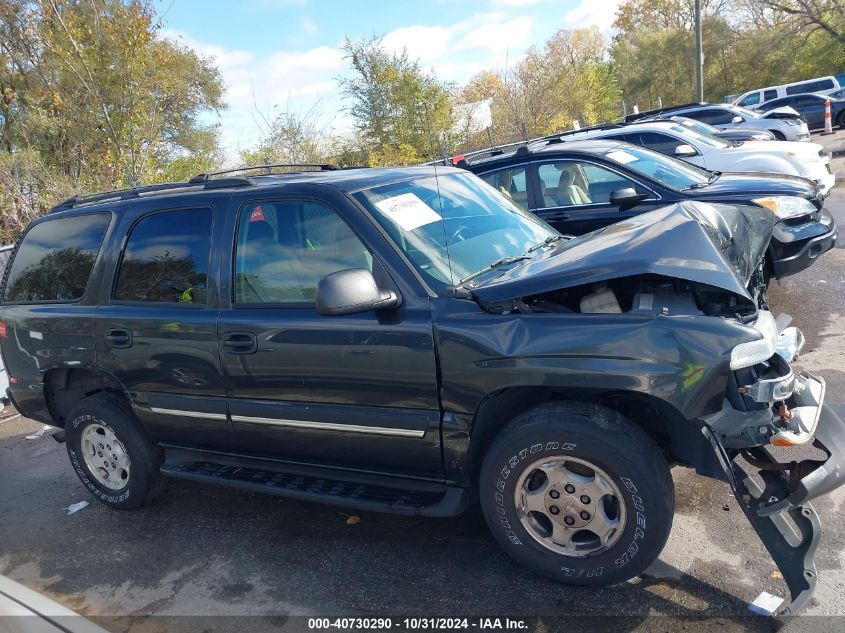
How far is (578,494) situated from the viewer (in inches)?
116

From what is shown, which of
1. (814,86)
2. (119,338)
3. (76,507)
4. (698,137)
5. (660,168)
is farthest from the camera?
(814,86)

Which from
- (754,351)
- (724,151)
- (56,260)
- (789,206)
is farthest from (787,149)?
(56,260)

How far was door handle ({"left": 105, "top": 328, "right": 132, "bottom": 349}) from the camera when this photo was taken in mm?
4039

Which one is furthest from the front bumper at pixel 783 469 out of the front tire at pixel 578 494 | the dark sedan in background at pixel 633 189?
the dark sedan in background at pixel 633 189

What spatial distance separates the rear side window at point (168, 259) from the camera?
3.85m

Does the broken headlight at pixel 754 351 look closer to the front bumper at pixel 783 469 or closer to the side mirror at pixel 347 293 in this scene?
the front bumper at pixel 783 469

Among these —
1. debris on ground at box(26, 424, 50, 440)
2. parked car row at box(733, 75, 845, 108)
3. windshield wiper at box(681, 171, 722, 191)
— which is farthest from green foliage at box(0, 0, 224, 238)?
parked car row at box(733, 75, 845, 108)

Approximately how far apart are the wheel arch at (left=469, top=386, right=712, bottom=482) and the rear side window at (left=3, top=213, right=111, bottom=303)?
8.92ft

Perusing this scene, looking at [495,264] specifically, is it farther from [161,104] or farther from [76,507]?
[161,104]

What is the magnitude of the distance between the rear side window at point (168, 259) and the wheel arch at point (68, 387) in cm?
63

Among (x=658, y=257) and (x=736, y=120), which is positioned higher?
(x=736, y=120)

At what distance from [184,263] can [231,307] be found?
0.48 meters

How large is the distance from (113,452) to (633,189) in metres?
4.95

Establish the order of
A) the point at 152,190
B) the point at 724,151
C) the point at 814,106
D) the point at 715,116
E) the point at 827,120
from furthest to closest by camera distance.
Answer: the point at 814,106 → the point at 827,120 → the point at 715,116 → the point at 724,151 → the point at 152,190
